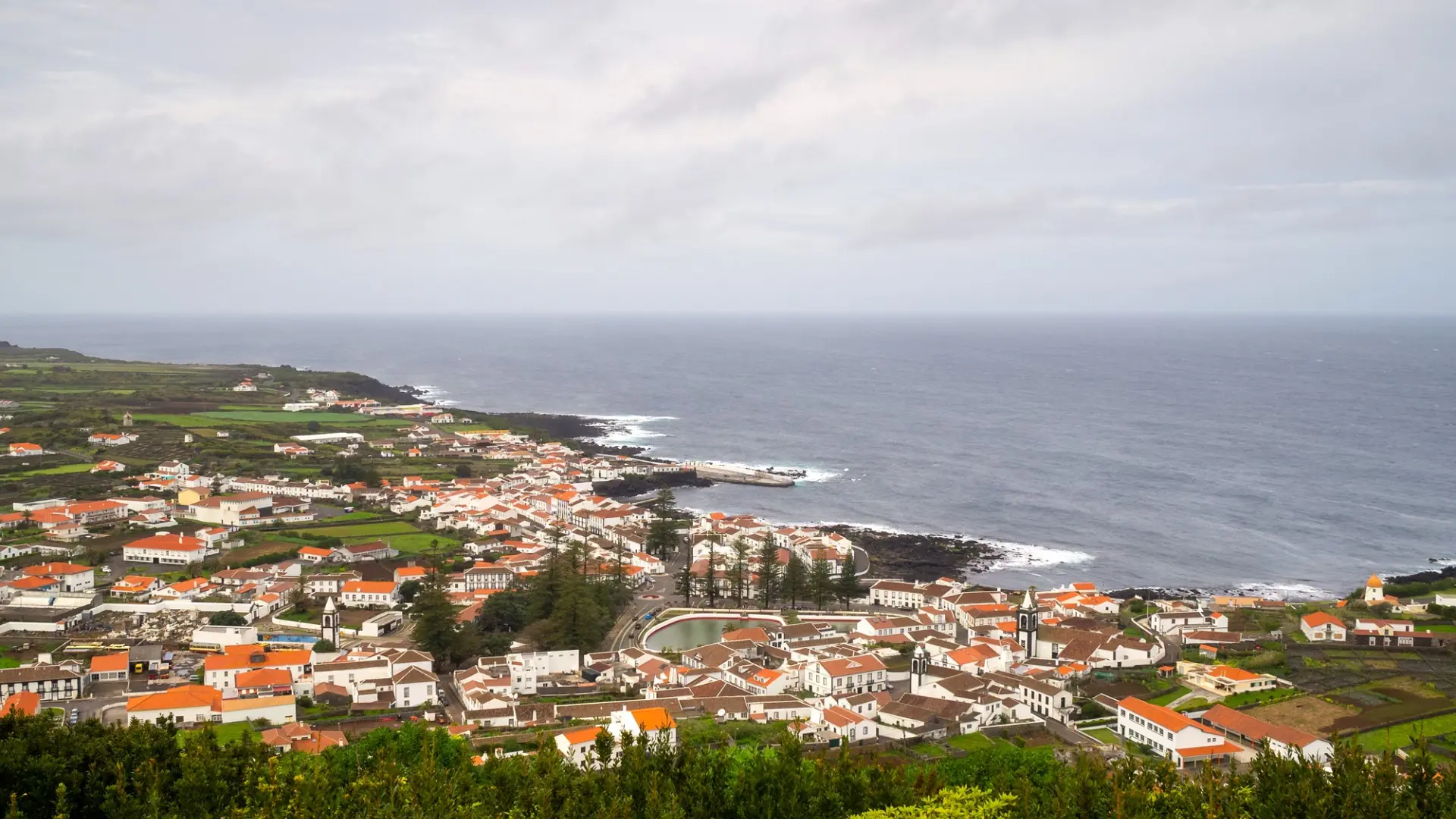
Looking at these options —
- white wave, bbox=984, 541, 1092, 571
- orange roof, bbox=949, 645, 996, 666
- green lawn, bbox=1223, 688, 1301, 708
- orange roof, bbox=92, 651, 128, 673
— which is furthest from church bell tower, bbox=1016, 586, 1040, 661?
orange roof, bbox=92, 651, 128, 673

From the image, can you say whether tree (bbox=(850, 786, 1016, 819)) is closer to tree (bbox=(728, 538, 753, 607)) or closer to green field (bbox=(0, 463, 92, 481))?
tree (bbox=(728, 538, 753, 607))

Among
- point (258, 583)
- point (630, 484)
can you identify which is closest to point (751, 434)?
point (630, 484)

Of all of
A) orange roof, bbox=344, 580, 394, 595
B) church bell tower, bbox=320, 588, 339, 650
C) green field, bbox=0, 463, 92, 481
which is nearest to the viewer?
church bell tower, bbox=320, 588, 339, 650

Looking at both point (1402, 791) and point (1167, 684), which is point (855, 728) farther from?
point (1402, 791)

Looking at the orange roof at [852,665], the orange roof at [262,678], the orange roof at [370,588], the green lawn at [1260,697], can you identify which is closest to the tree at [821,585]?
the orange roof at [852,665]

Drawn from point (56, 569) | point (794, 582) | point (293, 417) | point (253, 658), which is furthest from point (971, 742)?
point (293, 417)

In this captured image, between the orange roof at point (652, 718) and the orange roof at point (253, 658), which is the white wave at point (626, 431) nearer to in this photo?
the orange roof at point (253, 658)
